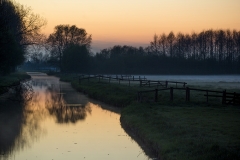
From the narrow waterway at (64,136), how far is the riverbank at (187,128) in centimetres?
96

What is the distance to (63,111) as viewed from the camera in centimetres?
3212

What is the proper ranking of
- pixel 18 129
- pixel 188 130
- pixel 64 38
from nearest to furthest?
pixel 188 130 → pixel 18 129 → pixel 64 38

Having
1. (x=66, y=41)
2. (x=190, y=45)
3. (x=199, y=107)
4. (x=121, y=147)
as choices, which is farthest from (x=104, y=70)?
(x=121, y=147)

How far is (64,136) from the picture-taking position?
20.7 meters

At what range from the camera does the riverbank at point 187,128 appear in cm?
1384

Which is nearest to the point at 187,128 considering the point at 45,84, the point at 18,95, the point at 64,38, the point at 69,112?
the point at 69,112

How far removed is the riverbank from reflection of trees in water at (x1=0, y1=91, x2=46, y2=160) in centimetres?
568

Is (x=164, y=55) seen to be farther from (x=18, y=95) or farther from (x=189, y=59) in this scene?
(x=18, y=95)

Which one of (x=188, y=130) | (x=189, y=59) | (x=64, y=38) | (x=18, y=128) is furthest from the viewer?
(x=189, y=59)

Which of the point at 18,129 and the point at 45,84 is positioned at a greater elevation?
the point at 45,84

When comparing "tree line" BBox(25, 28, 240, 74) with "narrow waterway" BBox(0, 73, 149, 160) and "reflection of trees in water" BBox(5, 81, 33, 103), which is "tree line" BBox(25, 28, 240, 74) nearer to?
"reflection of trees in water" BBox(5, 81, 33, 103)

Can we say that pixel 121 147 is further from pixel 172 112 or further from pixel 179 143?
pixel 172 112

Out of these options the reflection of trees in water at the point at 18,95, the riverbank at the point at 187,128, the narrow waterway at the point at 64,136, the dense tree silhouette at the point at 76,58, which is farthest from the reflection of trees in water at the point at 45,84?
the riverbank at the point at 187,128

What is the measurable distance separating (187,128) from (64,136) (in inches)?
264
